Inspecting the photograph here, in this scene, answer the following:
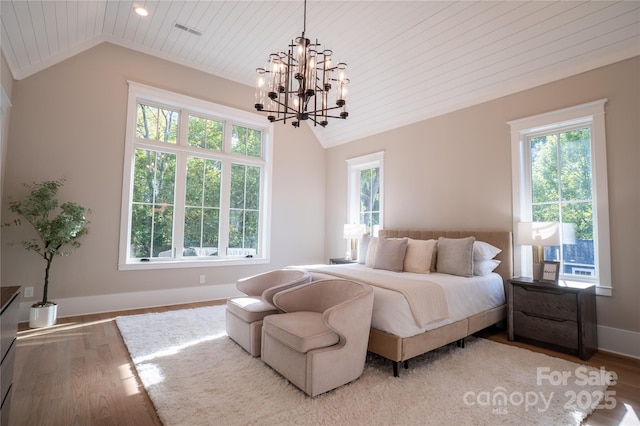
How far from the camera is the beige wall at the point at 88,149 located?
143 inches

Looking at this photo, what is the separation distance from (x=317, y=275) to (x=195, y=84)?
3687mm

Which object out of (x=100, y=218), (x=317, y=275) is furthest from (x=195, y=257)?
(x=317, y=275)

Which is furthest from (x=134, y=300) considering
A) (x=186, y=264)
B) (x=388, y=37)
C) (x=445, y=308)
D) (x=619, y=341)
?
(x=619, y=341)

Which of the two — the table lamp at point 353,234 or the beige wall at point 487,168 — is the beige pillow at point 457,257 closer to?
the beige wall at point 487,168

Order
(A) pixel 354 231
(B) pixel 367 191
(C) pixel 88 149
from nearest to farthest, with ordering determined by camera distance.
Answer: (C) pixel 88 149
(A) pixel 354 231
(B) pixel 367 191

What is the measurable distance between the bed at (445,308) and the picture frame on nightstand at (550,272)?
0.39 meters

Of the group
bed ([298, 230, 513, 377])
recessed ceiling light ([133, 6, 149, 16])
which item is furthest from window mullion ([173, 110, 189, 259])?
bed ([298, 230, 513, 377])

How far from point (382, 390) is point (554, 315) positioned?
197 cm

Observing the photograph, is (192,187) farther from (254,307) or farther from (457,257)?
(457,257)

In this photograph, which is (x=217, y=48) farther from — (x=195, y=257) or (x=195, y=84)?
(x=195, y=257)

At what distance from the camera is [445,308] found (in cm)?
272

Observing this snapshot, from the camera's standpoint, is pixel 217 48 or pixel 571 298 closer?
pixel 571 298

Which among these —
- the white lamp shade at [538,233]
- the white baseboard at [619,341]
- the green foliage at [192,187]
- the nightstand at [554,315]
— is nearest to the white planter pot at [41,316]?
the green foliage at [192,187]

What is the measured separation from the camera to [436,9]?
3.19 m
